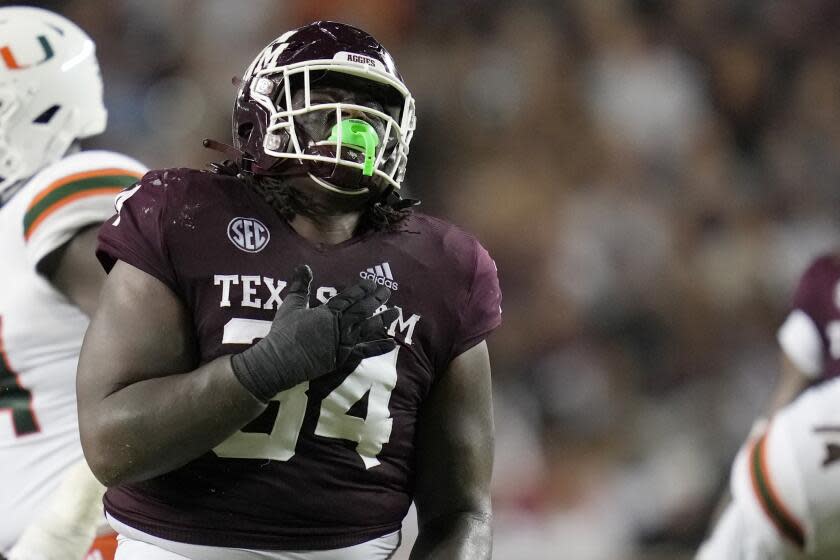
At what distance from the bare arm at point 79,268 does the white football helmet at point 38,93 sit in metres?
0.41

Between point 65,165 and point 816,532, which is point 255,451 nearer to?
point 65,165

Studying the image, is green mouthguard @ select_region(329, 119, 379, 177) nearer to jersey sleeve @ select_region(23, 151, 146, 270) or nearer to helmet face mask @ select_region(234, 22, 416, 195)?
helmet face mask @ select_region(234, 22, 416, 195)

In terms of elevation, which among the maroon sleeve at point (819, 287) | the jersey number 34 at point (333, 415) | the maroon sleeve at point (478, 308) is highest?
the maroon sleeve at point (478, 308)

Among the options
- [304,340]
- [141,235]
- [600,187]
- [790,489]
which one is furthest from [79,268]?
[600,187]

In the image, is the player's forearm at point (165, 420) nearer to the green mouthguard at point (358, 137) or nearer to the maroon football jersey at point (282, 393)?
the maroon football jersey at point (282, 393)

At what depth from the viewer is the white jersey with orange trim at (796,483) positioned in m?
2.97

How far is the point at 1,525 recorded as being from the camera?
2377mm

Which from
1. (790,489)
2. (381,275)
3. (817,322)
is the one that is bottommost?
(790,489)

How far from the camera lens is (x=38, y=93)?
264cm

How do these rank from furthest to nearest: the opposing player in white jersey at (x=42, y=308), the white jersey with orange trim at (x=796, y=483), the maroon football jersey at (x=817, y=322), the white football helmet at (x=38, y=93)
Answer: the maroon football jersey at (x=817, y=322)
the white jersey with orange trim at (x=796, y=483)
the white football helmet at (x=38, y=93)
the opposing player in white jersey at (x=42, y=308)

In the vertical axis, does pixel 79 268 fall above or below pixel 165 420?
below

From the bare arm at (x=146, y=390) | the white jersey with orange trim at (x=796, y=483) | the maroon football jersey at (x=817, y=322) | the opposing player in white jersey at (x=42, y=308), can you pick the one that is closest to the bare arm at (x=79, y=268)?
the opposing player in white jersey at (x=42, y=308)

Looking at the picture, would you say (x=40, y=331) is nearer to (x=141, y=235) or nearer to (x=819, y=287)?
(x=141, y=235)

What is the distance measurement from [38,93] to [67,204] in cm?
46
